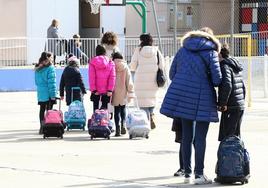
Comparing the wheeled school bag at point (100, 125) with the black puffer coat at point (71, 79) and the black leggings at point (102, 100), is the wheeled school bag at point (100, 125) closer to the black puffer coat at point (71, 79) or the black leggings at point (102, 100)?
the black leggings at point (102, 100)

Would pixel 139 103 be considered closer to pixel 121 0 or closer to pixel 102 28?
pixel 121 0

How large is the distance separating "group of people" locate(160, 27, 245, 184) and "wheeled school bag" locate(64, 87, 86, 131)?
5.76 m

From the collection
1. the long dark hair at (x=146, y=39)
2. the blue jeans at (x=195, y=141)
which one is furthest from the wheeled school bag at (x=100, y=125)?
the blue jeans at (x=195, y=141)

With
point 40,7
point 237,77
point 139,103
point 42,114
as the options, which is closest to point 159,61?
point 139,103

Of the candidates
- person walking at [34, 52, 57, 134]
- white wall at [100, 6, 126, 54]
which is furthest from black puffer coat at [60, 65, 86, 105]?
white wall at [100, 6, 126, 54]

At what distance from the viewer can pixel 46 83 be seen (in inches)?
598

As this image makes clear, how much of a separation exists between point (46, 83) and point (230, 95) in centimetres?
584

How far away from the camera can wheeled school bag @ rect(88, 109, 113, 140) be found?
46.3 ft

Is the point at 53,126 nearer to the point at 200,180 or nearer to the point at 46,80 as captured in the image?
the point at 46,80

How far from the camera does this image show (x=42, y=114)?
611 inches

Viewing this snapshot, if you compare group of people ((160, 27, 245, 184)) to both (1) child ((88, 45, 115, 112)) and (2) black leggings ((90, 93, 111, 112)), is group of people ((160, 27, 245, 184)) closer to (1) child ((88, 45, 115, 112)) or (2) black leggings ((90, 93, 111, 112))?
(1) child ((88, 45, 115, 112))

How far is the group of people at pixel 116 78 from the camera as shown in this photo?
14656 millimetres

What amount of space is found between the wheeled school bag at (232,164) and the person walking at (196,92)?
8.2 inches

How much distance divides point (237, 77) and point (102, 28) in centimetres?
2308
